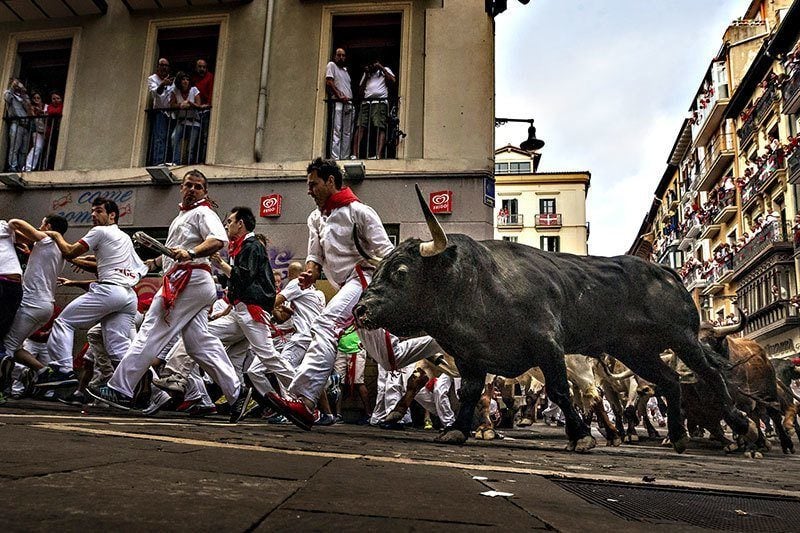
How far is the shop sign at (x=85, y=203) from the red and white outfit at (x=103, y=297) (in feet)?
18.9

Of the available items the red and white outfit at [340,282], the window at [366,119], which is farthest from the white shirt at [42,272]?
the window at [366,119]

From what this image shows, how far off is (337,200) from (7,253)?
3.67m

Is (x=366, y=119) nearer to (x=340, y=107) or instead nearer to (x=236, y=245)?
(x=340, y=107)

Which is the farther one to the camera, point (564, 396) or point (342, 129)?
point (342, 129)

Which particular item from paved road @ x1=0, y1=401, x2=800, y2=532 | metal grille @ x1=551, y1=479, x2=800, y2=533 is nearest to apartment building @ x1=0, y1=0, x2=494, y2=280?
paved road @ x1=0, y1=401, x2=800, y2=532

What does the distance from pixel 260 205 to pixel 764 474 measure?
32.1 feet

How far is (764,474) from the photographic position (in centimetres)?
430

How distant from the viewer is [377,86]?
1312 centimetres

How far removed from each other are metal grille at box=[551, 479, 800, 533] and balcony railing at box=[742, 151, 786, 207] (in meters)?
34.7

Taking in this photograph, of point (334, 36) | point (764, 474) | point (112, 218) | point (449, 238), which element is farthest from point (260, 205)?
point (764, 474)

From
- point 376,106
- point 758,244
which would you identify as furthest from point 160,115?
point 758,244

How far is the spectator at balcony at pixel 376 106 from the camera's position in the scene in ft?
42.7

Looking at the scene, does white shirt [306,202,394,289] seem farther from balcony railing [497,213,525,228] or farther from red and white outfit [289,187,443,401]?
balcony railing [497,213,525,228]

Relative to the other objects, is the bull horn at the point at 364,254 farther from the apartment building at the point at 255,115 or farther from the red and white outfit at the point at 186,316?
the apartment building at the point at 255,115
